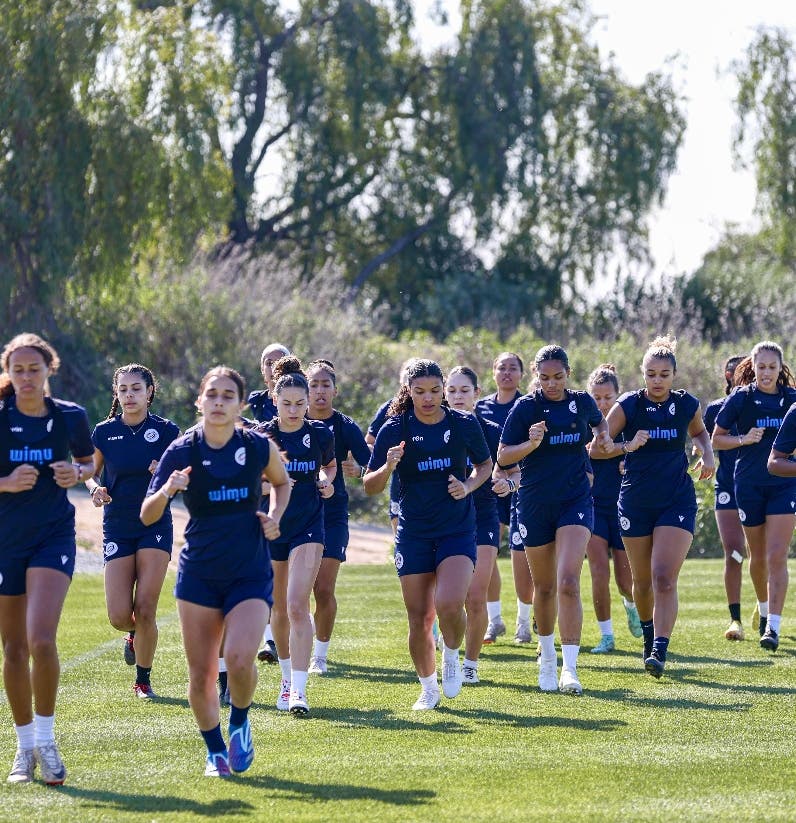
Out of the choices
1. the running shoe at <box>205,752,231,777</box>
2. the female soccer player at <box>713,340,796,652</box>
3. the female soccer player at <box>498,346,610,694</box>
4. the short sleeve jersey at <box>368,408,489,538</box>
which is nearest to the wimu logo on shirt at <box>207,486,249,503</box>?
the running shoe at <box>205,752,231,777</box>

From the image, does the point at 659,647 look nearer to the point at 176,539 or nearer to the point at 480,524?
the point at 480,524

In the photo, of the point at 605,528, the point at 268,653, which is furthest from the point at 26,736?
the point at 605,528

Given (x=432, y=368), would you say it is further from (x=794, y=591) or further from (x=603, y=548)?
(x=794, y=591)

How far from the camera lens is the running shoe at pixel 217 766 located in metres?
7.63

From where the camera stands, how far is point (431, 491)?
30.6 ft

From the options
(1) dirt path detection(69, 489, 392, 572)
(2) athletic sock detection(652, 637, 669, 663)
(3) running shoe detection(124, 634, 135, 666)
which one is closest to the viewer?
(2) athletic sock detection(652, 637, 669, 663)

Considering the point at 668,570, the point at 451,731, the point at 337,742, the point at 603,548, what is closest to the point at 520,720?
the point at 451,731

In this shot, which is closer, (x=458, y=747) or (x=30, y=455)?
(x=30, y=455)

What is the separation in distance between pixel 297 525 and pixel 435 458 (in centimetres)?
107

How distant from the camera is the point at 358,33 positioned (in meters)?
42.5

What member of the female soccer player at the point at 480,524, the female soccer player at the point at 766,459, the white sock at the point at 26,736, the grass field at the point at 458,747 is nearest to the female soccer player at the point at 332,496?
the grass field at the point at 458,747

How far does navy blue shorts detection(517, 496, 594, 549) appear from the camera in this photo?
10.2 meters

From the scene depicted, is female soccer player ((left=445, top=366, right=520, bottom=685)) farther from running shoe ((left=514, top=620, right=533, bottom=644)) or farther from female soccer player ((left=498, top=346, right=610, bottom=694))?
running shoe ((left=514, top=620, right=533, bottom=644))

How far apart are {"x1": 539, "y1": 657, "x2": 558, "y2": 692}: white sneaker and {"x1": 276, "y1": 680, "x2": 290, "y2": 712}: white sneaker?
5.54 ft
